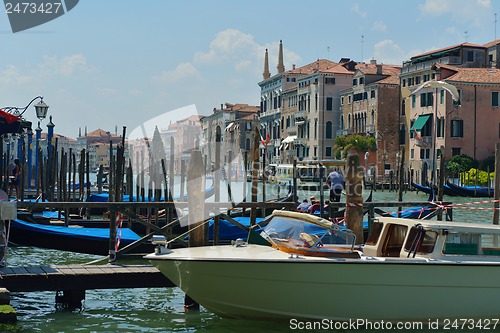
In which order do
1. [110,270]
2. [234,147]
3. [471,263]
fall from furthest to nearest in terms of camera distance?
[234,147] → [110,270] → [471,263]

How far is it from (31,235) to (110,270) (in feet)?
15.9

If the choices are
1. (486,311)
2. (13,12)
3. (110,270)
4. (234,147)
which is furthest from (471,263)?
(234,147)

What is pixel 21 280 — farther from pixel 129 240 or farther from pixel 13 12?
pixel 129 240

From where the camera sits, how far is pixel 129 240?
1169 cm

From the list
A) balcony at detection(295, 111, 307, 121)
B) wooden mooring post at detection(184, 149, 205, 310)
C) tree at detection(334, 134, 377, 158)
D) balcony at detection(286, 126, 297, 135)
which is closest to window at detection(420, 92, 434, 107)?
tree at detection(334, 134, 377, 158)

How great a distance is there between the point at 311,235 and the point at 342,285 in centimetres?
51

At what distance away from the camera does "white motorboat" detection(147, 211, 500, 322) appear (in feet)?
22.8

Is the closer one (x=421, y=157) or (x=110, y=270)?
(x=110, y=270)

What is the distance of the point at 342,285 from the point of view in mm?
6996

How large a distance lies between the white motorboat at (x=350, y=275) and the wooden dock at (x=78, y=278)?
85cm

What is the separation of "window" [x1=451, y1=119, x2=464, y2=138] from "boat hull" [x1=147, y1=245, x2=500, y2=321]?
34474 mm

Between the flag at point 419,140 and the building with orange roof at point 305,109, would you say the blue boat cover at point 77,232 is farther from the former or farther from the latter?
the building with orange roof at point 305,109

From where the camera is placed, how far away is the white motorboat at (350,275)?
696cm

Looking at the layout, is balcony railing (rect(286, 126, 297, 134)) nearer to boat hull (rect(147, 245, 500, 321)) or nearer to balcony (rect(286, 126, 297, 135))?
balcony (rect(286, 126, 297, 135))
